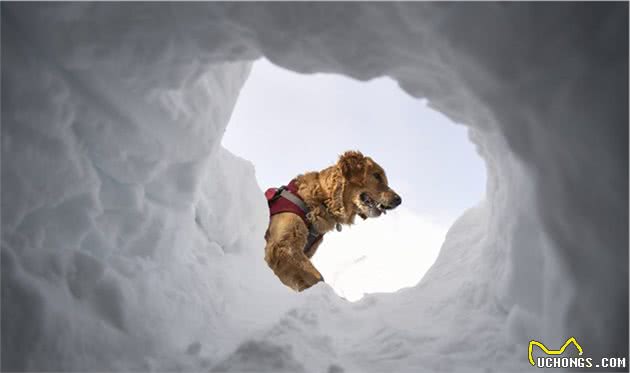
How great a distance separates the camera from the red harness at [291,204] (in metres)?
5.08

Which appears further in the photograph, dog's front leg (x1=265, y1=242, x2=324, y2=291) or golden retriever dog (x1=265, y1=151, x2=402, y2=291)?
golden retriever dog (x1=265, y1=151, x2=402, y2=291)

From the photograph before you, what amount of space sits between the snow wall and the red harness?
188 centimetres

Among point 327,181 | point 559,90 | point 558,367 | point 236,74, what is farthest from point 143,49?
point 327,181

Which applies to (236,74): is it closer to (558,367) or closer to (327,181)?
(327,181)

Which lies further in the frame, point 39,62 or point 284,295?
point 284,295

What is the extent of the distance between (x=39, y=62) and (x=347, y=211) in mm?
3760

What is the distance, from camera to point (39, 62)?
1.83 m

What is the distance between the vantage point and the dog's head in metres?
5.15

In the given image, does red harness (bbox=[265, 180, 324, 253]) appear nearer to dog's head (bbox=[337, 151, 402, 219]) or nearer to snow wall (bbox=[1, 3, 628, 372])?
dog's head (bbox=[337, 151, 402, 219])

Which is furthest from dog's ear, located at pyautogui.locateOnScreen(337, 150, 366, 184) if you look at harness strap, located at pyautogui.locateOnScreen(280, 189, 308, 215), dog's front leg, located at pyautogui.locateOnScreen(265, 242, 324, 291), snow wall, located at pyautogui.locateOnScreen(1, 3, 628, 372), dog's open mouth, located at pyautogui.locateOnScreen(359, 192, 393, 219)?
snow wall, located at pyautogui.locateOnScreen(1, 3, 628, 372)

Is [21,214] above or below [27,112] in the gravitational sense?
below
